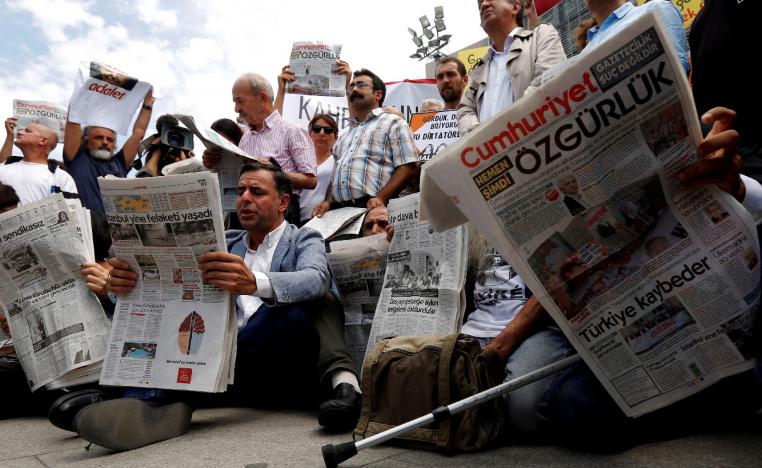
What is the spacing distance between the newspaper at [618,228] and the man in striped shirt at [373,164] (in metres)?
1.94

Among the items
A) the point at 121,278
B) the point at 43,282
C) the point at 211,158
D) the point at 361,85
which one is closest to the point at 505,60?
the point at 361,85

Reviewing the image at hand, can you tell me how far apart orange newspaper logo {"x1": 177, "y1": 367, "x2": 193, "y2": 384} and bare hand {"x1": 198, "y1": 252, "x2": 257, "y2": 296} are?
11.4 inches

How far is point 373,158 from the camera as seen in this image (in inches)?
138

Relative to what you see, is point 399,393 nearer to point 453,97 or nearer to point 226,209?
point 226,209

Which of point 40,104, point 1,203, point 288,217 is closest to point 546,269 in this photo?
point 288,217

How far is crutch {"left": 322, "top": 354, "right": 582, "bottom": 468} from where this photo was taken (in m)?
1.53

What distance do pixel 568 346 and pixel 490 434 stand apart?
436 millimetres

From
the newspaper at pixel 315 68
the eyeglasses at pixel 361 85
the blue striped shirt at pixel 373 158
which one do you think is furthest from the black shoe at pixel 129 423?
the newspaper at pixel 315 68

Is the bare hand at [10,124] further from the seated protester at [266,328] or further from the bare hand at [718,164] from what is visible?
the bare hand at [718,164]

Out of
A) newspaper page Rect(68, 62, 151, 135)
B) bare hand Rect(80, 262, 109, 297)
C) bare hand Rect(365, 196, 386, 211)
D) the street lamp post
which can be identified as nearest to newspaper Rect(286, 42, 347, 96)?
newspaper page Rect(68, 62, 151, 135)

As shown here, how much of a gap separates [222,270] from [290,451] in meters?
0.63

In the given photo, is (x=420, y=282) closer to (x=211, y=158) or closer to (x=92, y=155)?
(x=211, y=158)

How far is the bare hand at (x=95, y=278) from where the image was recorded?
2.37m

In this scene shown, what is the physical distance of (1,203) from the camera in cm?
311
